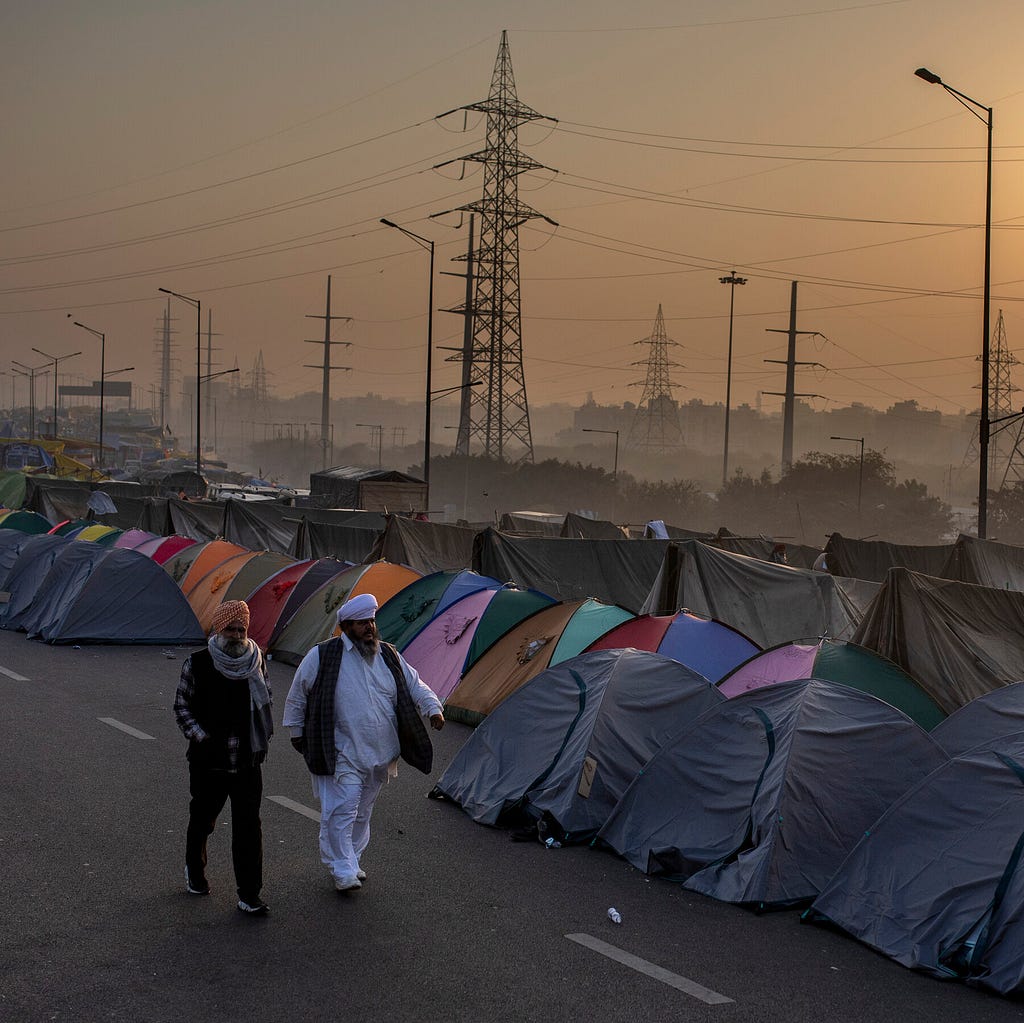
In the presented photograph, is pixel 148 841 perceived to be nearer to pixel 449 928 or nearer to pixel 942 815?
pixel 449 928

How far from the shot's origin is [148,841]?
855 centimetres

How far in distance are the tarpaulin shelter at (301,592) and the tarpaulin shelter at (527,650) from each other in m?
4.94

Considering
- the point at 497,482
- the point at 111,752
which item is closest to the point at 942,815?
the point at 111,752

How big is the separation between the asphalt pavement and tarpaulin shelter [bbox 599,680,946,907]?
24 centimetres

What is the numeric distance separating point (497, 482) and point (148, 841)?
81.6 m

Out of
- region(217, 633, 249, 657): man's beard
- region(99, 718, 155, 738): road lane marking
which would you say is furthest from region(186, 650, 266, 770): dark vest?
region(99, 718, 155, 738): road lane marking

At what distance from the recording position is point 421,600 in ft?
52.8

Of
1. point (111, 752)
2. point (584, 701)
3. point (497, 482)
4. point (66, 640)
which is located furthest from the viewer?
point (497, 482)

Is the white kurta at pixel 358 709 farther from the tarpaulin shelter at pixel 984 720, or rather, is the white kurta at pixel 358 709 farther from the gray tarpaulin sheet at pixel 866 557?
the gray tarpaulin sheet at pixel 866 557

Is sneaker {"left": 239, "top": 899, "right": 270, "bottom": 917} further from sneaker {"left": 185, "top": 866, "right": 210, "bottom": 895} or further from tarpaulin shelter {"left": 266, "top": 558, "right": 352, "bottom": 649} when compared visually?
tarpaulin shelter {"left": 266, "top": 558, "right": 352, "bottom": 649}

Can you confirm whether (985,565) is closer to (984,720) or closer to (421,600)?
(421,600)

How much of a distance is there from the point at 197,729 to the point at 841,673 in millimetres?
5565

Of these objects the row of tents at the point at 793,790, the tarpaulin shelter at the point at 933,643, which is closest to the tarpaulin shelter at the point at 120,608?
the row of tents at the point at 793,790

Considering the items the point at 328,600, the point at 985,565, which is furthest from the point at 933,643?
the point at 985,565
